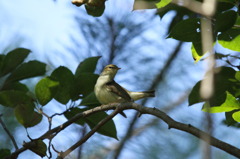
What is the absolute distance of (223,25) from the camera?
178 cm

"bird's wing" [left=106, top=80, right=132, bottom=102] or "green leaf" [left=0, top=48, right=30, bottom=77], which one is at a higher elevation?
"green leaf" [left=0, top=48, right=30, bottom=77]

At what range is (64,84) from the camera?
225 centimetres

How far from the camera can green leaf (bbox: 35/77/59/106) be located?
2.11 m

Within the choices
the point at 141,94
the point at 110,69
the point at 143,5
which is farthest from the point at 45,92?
the point at 141,94

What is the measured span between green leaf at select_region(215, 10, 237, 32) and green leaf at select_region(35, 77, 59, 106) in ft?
2.87

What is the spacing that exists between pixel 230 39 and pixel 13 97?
110 centimetres

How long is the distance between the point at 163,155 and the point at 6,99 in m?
1.51

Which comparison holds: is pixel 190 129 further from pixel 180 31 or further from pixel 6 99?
pixel 6 99

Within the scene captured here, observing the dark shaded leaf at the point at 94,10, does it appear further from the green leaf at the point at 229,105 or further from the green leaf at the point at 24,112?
the green leaf at the point at 229,105

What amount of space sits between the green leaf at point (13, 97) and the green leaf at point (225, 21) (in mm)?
983

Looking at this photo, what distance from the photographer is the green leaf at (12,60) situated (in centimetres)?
232

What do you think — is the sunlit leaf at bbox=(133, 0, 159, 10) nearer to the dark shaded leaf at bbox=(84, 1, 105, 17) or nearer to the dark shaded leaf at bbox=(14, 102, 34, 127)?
the dark shaded leaf at bbox=(84, 1, 105, 17)

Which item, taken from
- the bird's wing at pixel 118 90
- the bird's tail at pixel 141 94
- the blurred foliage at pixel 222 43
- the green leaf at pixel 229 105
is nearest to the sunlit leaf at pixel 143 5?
the blurred foliage at pixel 222 43

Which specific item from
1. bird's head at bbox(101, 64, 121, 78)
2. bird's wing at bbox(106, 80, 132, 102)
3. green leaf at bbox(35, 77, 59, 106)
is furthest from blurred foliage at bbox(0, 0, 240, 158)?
bird's wing at bbox(106, 80, 132, 102)
